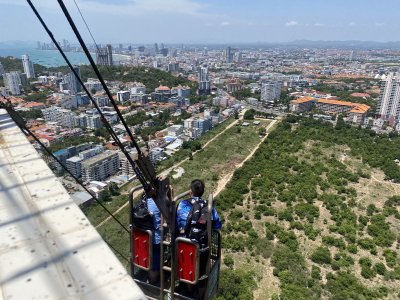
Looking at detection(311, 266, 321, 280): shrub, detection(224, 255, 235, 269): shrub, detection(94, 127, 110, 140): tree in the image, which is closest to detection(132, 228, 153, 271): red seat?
detection(224, 255, 235, 269): shrub

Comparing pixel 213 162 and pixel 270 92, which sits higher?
pixel 270 92

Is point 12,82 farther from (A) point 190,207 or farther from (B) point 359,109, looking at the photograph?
(A) point 190,207

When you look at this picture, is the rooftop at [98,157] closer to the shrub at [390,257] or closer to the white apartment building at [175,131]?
the white apartment building at [175,131]

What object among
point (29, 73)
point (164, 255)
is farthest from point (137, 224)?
point (29, 73)

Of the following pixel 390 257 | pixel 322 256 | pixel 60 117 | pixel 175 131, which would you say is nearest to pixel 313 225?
pixel 322 256

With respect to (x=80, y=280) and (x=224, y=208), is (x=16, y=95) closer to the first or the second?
(x=224, y=208)

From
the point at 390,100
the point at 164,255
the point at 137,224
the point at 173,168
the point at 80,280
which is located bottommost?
the point at 173,168

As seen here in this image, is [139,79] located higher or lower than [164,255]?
lower
